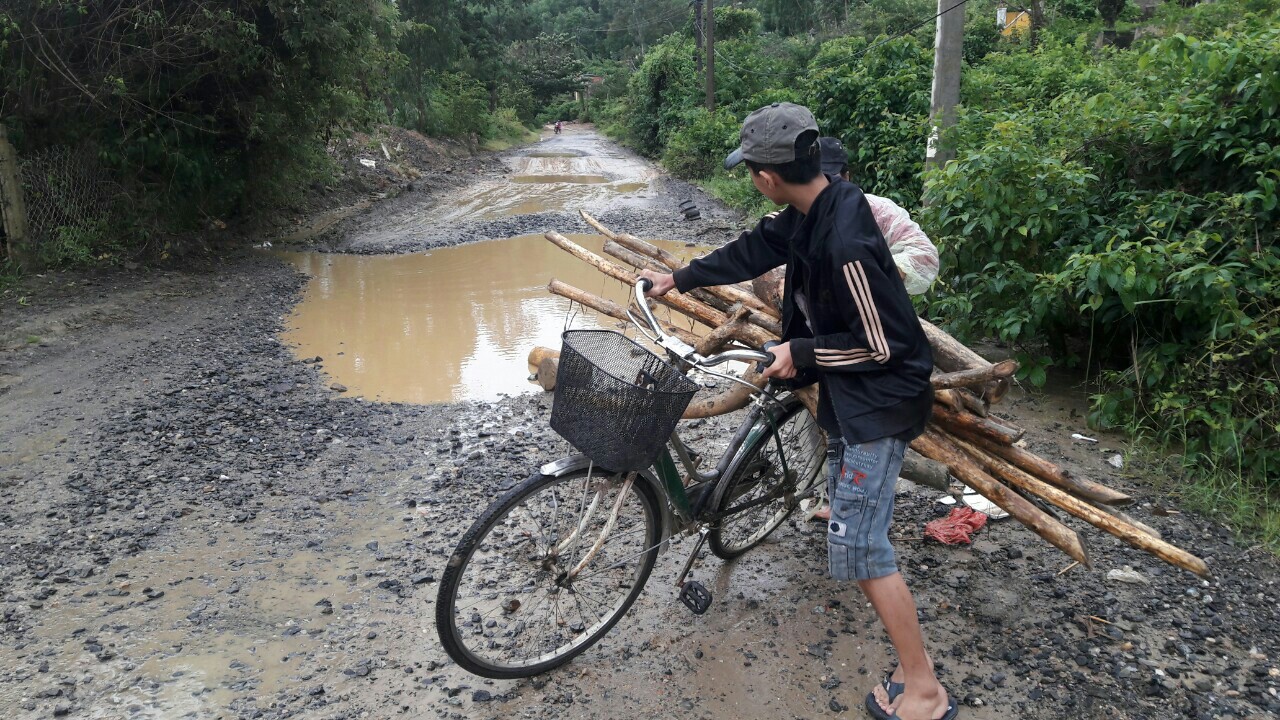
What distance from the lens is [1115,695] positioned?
9.20 ft

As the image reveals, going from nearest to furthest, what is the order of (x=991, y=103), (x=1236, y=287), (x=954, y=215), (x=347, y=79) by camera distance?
1. (x=1236, y=287)
2. (x=954, y=215)
3. (x=991, y=103)
4. (x=347, y=79)

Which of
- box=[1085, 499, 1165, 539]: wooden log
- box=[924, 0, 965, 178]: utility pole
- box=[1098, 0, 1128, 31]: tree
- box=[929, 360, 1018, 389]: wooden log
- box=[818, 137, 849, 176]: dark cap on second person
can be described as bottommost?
box=[1085, 499, 1165, 539]: wooden log

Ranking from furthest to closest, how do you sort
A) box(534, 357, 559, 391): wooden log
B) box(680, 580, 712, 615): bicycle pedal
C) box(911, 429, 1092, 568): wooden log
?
1. box(534, 357, 559, 391): wooden log
2. box(680, 580, 712, 615): bicycle pedal
3. box(911, 429, 1092, 568): wooden log

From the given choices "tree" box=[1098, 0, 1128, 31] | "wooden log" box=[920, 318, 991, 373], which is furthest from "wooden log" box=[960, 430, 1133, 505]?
"tree" box=[1098, 0, 1128, 31]

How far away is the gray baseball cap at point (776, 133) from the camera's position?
2340mm

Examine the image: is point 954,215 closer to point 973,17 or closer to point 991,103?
point 991,103

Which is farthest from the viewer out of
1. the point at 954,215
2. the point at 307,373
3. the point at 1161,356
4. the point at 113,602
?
the point at 307,373

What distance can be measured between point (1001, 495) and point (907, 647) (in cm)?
69

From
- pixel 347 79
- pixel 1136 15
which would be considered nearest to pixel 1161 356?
pixel 347 79

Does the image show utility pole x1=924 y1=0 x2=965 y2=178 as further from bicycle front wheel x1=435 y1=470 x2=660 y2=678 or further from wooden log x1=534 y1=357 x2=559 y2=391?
bicycle front wheel x1=435 y1=470 x2=660 y2=678

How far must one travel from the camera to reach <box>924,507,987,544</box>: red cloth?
3818mm

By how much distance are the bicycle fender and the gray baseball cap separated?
3.64 ft

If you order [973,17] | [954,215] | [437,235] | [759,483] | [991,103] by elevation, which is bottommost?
[437,235]

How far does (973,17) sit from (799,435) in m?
20.4
